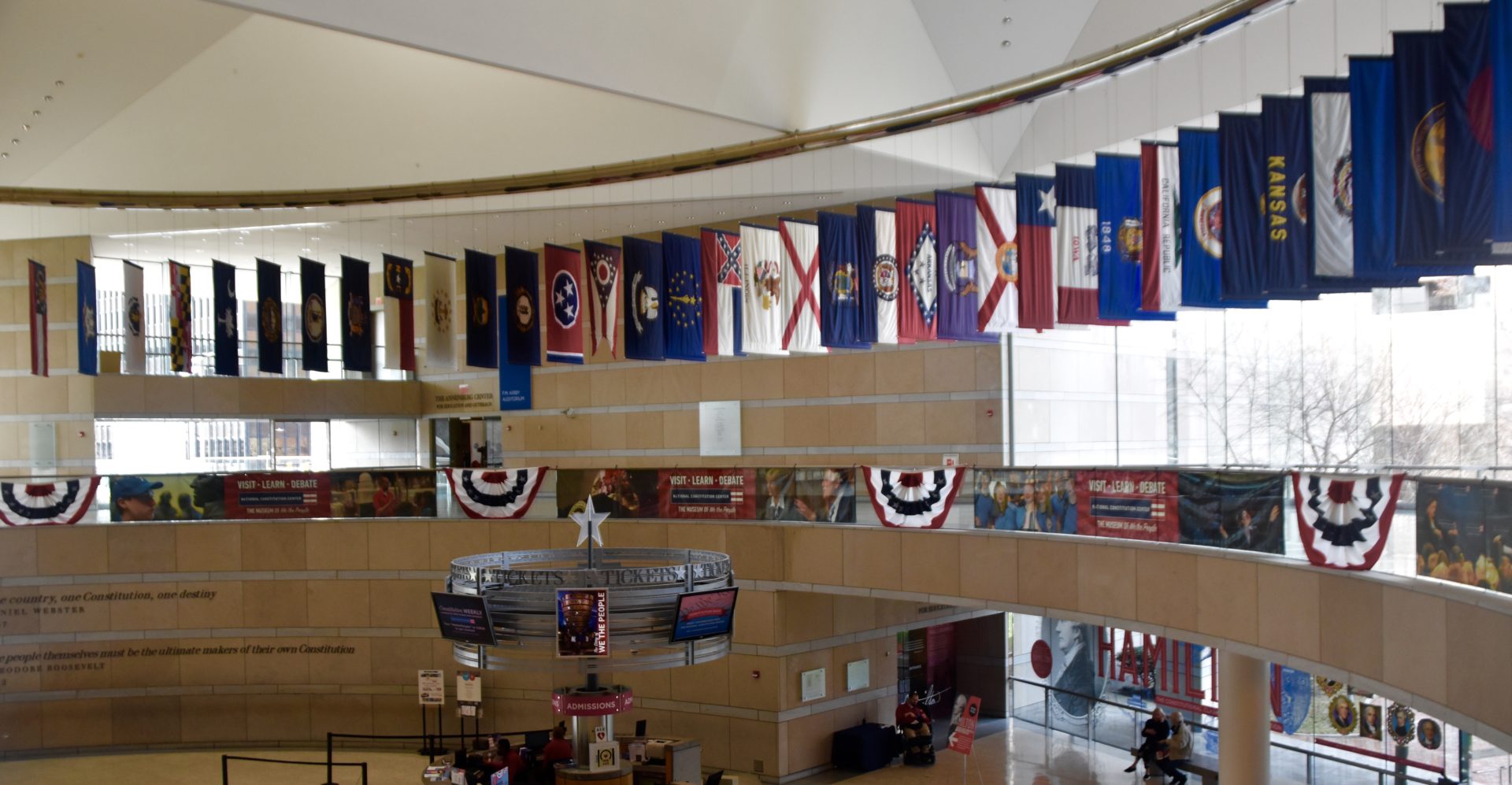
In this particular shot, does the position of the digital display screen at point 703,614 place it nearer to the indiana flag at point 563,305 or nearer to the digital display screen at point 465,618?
the digital display screen at point 465,618

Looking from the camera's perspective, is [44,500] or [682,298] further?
[44,500]

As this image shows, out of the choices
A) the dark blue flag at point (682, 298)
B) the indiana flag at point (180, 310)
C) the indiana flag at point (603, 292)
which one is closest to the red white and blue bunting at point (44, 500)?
the indiana flag at point (180, 310)

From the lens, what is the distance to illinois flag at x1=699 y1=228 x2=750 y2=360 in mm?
21031

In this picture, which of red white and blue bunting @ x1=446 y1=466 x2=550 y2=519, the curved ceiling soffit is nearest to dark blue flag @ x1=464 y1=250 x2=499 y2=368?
the curved ceiling soffit

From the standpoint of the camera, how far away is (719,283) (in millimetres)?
21109

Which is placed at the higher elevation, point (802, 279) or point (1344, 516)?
point (802, 279)

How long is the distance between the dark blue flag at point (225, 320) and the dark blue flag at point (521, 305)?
545cm

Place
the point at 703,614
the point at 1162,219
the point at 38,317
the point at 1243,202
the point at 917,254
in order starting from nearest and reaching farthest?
the point at 1243,202, the point at 703,614, the point at 1162,219, the point at 917,254, the point at 38,317

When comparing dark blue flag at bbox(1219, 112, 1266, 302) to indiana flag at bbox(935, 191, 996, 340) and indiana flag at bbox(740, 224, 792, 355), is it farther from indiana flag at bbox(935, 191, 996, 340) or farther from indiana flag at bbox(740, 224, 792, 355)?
indiana flag at bbox(740, 224, 792, 355)

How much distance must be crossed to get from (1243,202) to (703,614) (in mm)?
8890

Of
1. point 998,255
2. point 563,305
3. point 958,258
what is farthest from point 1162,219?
point 563,305

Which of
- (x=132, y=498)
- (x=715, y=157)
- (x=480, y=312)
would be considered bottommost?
(x=132, y=498)

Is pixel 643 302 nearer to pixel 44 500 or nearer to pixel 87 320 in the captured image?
pixel 87 320

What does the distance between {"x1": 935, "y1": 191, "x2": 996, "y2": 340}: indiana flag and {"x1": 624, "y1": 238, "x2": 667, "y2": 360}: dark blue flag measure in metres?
5.49
